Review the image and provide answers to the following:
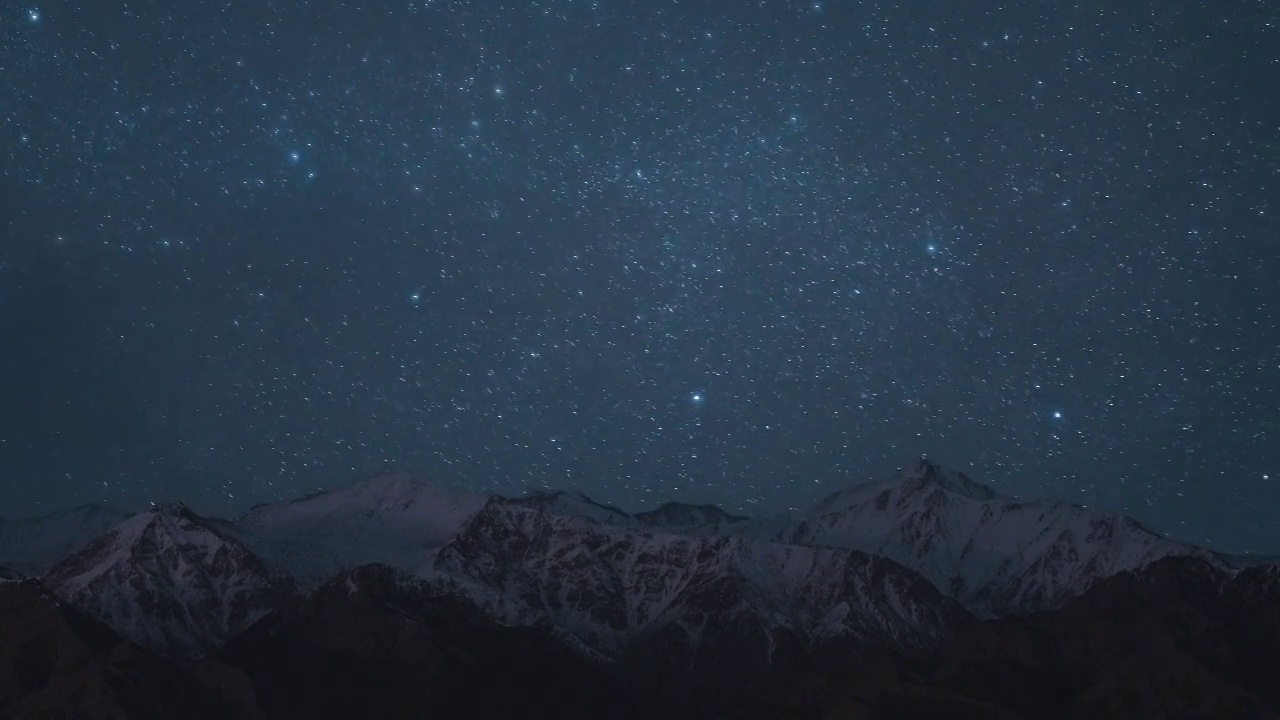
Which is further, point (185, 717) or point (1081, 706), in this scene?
point (1081, 706)

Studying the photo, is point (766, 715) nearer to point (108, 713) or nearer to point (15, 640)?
point (108, 713)

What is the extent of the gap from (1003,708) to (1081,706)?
61.8 ft

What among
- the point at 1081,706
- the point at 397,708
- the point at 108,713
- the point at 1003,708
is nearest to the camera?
the point at 108,713

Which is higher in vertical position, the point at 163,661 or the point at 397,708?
the point at 163,661

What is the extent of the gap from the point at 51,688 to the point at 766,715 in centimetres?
8572

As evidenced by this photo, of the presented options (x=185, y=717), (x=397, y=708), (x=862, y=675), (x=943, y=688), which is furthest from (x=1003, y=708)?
(x=185, y=717)

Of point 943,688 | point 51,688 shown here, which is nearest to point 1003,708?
point 943,688

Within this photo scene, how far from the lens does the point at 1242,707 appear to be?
170875mm

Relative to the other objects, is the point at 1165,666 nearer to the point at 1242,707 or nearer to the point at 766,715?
the point at 1242,707

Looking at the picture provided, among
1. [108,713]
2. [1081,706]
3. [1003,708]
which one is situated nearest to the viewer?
[108,713]

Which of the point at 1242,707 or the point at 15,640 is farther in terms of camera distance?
the point at 15,640

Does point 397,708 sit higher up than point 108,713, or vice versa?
point 108,713

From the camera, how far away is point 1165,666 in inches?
7160

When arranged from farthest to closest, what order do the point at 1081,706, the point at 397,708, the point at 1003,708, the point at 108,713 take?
the point at 397,708
the point at 1081,706
the point at 1003,708
the point at 108,713
